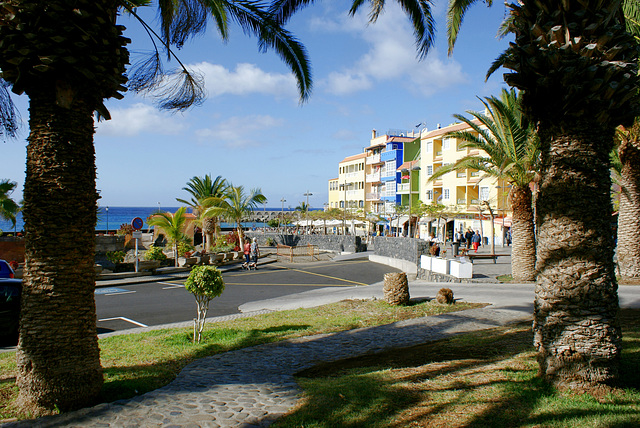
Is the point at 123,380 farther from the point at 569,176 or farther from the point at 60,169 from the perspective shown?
the point at 569,176

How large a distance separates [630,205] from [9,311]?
17225 mm

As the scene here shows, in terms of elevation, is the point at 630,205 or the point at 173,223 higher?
the point at 630,205

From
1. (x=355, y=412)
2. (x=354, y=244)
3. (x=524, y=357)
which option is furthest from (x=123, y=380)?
(x=354, y=244)

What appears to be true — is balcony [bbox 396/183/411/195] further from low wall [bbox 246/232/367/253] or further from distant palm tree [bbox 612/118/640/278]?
distant palm tree [bbox 612/118/640/278]

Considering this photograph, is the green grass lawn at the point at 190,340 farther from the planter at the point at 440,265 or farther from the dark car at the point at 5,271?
the dark car at the point at 5,271

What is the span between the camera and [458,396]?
481 centimetres

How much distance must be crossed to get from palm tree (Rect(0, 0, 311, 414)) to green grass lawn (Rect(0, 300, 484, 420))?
0.52m

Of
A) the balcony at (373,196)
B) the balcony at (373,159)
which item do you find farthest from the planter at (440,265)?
the balcony at (373,196)

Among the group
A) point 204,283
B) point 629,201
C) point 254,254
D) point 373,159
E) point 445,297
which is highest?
point 373,159

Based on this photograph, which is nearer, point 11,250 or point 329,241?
point 11,250

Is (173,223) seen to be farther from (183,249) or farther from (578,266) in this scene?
(578,266)

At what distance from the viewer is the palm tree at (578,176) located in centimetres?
466

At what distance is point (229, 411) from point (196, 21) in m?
6.81

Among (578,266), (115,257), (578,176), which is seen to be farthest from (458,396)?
(115,257)
